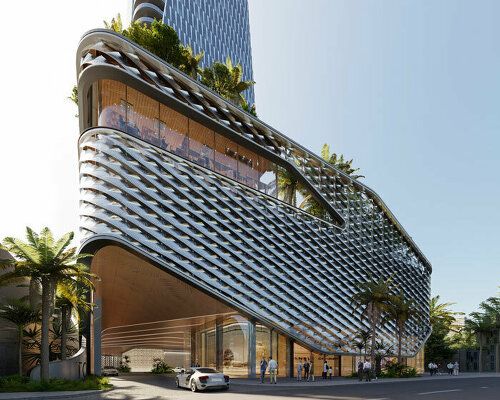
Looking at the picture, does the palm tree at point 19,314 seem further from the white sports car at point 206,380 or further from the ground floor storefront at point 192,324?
the white sports car at point 206,380

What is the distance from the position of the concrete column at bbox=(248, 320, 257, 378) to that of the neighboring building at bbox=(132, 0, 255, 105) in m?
71.8

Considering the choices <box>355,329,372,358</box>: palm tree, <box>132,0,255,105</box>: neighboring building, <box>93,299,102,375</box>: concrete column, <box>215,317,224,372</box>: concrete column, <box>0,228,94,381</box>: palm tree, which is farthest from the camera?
<box>132,0,255,105</box>: neighboring building

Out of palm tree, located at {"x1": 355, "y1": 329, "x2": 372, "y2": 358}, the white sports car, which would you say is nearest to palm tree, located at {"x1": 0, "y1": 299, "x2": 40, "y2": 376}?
the white sports car

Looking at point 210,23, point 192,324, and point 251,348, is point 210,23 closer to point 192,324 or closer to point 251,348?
point 192,324

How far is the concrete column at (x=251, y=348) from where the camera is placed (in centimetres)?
3269

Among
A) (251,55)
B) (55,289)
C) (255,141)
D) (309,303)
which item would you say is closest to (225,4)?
(251,55)

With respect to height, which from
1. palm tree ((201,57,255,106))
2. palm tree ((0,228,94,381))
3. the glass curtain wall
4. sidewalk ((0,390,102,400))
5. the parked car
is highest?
palm tree ((201,57,255,106))

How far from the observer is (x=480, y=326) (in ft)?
205

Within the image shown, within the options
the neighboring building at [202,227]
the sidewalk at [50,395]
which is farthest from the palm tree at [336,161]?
the sidewalk at [50,395]

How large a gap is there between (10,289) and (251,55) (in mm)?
116002

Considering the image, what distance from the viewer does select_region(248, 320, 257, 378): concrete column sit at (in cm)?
3269

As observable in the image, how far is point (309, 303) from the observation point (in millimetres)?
38156

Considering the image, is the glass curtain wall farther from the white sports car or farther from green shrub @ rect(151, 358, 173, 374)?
green shrub @ rect(151, 358, 173, 374)

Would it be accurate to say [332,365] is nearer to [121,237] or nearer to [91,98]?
[121,237]
